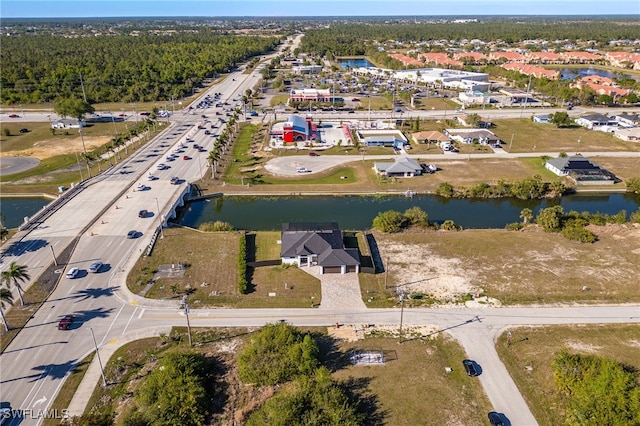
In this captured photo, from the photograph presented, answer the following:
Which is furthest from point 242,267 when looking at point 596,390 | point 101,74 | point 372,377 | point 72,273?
point 101,74

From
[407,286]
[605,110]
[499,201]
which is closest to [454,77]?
[605,110]

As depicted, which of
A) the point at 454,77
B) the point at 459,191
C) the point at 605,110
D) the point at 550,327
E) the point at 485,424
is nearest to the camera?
the point at 485,424

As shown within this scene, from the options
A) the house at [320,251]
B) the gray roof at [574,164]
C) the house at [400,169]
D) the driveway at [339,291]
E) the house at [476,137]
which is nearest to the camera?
the driveway at [339,291]

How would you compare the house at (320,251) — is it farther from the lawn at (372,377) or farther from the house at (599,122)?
the house at (599,122)

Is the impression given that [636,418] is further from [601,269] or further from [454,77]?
[454,77]

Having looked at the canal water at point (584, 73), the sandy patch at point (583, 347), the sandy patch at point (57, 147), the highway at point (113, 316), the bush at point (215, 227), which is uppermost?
the canal water at point (584, 73)

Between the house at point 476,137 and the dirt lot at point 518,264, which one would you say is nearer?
the dirt lot at point 518,264

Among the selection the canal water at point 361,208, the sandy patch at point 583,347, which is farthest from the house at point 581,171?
the sandy patch at point 583,347

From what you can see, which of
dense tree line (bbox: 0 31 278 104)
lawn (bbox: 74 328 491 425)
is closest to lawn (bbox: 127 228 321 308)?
lawn (bbox: 74 328 491 425)
